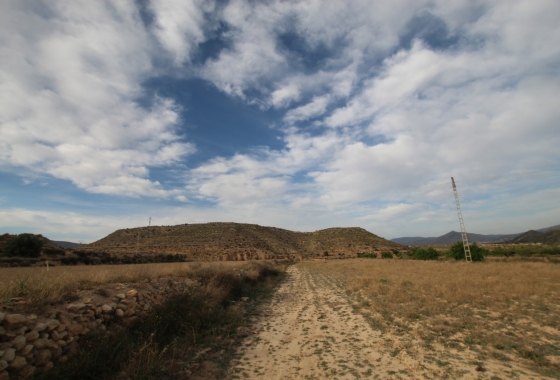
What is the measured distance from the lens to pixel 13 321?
4504 millimetres

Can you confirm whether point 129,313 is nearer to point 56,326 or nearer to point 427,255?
point 56,326

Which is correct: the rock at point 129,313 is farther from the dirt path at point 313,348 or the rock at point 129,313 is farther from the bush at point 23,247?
the bush at point 23,247

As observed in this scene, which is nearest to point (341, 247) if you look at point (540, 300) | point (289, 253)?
point (289, 253)

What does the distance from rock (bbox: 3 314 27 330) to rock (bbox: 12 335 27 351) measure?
215 mm

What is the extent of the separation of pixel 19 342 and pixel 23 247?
121 feet

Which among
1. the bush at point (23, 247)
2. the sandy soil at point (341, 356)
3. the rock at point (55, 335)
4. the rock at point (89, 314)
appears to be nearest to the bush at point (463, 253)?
the sandy soil at point (341, 356)

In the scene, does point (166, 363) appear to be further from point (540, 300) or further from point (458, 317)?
point (540, 300)

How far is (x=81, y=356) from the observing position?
16.4 feet

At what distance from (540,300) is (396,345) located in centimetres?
877

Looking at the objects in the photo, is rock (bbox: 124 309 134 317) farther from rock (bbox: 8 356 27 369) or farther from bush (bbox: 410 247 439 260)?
bush (bbox: 410 247 439 260)

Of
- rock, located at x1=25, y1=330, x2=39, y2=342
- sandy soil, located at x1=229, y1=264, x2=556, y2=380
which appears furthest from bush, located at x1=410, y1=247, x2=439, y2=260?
rock, located at x1=25, y1=330, x2=39, y2=342

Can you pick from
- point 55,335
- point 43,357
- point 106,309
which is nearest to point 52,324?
point 55,335

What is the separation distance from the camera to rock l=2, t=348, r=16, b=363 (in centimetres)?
407

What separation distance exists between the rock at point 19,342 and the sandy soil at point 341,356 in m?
3.69
